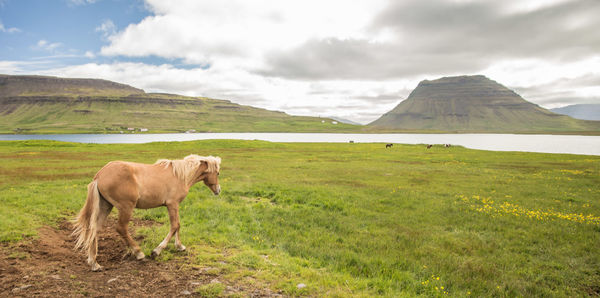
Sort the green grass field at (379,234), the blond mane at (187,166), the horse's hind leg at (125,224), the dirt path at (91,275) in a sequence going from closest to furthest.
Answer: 1. the dirt path at (91,275)
2. the horse's hind leg at (125,224)
3. the green grass field at (379,234)
4. the blond mane at (187,166)

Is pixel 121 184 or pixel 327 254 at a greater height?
pixel 121 184

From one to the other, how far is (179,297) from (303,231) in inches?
245

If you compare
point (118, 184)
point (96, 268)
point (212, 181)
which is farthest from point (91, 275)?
point (212, 181)

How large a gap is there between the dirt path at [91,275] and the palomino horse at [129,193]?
489mm

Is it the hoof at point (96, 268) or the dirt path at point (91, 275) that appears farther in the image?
the hoof at point (96, 268)

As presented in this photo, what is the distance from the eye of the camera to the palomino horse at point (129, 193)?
7148 mm

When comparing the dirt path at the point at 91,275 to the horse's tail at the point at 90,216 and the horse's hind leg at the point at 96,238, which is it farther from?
the horse's tail at the point at 90,216

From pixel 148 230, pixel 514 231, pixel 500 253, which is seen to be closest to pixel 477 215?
pixel 514 231

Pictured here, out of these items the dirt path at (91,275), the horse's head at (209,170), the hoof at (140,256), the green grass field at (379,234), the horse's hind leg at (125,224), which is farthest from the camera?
the horse's head at (209,170)

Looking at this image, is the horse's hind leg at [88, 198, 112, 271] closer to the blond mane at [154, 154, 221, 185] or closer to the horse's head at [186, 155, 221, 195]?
the blond mane at [154, 154, 221, 185]

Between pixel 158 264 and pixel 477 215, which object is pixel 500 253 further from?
pixel 158 264

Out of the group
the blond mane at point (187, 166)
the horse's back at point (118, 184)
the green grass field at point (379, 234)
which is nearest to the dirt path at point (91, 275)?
the green grass field at point (379, 234)

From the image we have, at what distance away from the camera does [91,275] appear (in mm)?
6699

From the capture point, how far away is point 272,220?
42.0 feet
